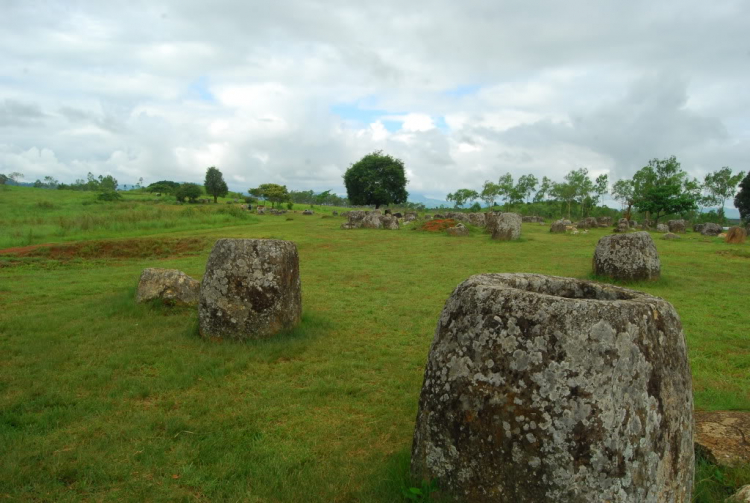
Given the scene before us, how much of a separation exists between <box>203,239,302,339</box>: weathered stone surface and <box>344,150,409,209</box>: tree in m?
57.0

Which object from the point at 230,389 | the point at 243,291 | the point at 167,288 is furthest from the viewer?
the point at 167,288

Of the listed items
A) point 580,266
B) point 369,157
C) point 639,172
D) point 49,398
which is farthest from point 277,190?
point 49,398

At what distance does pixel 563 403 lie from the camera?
2.77 m

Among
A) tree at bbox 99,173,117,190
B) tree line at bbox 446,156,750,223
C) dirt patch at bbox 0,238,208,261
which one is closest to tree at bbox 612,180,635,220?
tree line at bbox 446,156,750,223

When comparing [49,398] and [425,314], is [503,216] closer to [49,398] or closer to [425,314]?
[425,314]

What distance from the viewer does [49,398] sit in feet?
17.0

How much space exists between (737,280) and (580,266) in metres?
4.24

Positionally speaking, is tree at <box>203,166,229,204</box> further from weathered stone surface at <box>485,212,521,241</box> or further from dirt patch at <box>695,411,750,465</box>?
dirt patch at <box>695,411,750,465</box>

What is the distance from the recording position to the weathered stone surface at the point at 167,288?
8.95 m

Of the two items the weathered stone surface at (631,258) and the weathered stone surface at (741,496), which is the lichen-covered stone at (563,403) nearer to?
the weathered stone surface at (741,496)

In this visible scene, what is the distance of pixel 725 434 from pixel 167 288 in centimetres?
888

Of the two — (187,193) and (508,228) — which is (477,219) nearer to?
(508,228)

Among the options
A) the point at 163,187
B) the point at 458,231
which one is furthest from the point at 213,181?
the point at 458,231

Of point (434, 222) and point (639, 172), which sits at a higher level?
point (639, 172)
